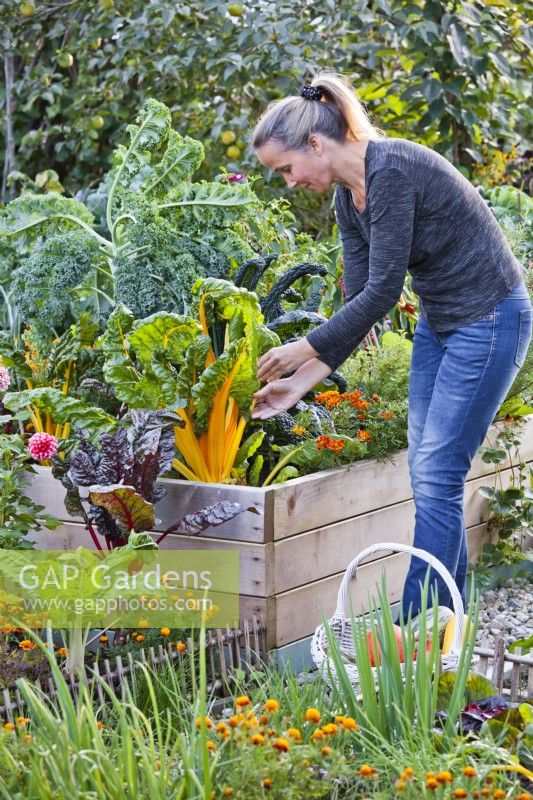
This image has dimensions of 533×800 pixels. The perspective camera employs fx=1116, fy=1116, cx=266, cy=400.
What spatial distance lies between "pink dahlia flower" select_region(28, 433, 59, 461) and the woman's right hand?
0.58 meters

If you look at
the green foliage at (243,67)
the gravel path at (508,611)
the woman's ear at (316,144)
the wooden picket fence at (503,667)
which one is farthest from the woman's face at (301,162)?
the green foliage at (243,67)

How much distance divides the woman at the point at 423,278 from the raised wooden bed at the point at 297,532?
13.2 inches

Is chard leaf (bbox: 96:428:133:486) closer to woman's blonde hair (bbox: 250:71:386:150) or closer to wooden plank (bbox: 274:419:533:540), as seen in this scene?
wooden plank (bbox: 274:419:533:540)

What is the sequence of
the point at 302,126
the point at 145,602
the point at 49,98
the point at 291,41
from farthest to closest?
the point at 49,98
the point at 291,41
the point at 145,602
the point at 302,126

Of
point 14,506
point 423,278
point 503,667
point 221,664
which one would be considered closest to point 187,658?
point 221,664

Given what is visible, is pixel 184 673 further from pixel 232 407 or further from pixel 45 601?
pixel 232 407

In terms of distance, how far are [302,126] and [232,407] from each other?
913mm

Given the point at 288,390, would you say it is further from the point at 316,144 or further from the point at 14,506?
the point at 14,506

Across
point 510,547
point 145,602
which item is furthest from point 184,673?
point 510,547

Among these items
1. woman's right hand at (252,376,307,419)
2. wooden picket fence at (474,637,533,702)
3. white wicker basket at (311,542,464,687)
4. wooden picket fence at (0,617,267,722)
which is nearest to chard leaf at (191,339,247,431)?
woman's right hand at (252,376,307,419)

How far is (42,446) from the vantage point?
316 cm

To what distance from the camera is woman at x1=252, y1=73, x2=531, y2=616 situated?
270 centimetres

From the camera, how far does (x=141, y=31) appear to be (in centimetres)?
574

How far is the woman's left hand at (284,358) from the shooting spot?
9.45 feet
